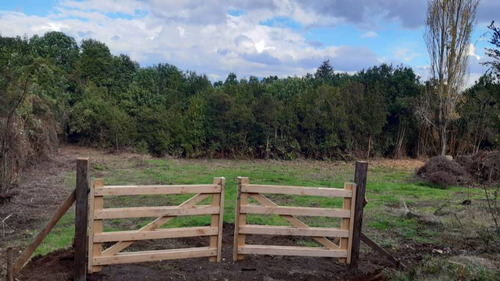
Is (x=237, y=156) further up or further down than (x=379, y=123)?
further down

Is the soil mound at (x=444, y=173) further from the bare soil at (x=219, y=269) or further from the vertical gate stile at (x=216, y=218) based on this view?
the vertical gate stile at (x=216, y=218)

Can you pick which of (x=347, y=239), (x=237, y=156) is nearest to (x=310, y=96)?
(x=237, y=156)

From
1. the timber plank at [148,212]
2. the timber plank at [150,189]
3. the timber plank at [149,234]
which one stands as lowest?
the timber plank at [149,234]

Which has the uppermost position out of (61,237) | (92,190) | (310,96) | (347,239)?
(310,96)

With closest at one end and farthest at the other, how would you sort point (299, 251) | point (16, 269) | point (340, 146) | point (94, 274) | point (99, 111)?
point (16, 269), point (94, 274), point (299, 251), point (99, 111), point (340, 146)

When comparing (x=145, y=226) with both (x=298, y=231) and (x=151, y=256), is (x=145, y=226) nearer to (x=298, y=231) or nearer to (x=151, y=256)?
(x=151, y=256)

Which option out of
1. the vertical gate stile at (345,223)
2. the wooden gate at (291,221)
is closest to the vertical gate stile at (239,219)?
the wooden gate at (291,221)

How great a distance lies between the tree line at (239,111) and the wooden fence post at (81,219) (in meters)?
13.9

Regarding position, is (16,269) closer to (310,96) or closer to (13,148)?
(13,148)

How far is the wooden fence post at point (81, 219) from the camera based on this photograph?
521cm

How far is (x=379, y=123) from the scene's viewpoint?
24.3 metres

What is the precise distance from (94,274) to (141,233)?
2.55ft

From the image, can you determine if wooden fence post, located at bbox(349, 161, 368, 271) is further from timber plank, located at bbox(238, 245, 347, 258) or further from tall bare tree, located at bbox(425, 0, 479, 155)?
tall bare tree, located at bbox(425, 0, 479, 155)

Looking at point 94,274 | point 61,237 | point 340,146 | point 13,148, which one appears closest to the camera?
point 94,274
